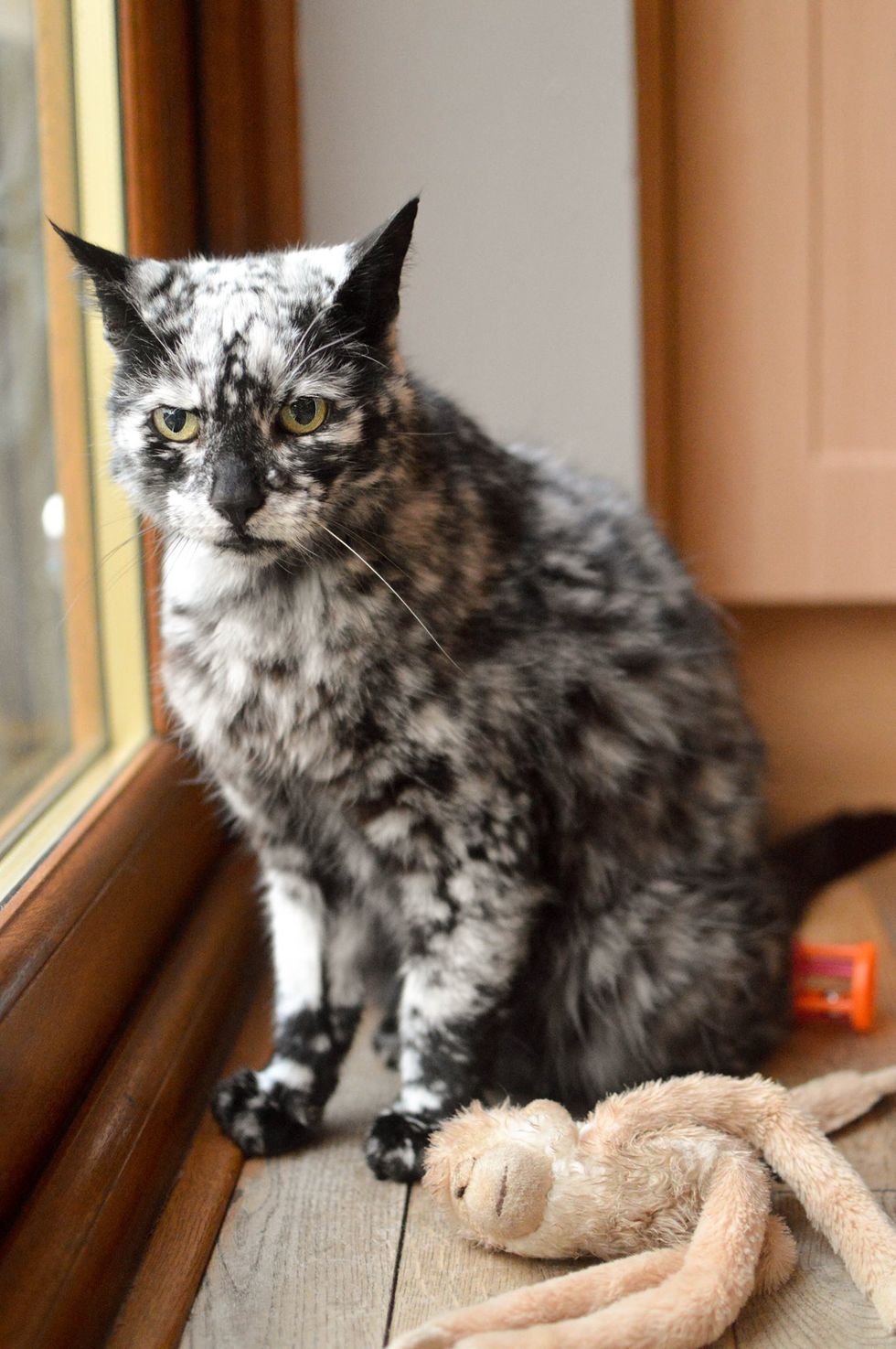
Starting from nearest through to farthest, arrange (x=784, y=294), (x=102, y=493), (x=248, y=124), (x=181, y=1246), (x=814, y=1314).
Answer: (x=814, y=1314) < (x=181, y=1246) < (x=102, y=493) < (x=248, y=124) < (x=784, y=294)

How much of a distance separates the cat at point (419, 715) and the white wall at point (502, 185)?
1.28 feet

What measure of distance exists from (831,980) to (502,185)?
1110mm

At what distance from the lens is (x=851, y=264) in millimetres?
1795

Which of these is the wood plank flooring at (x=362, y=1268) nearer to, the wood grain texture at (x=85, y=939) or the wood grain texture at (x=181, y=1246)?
the wood grain texture at (x=181, y=1246)

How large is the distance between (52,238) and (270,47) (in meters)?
0.51

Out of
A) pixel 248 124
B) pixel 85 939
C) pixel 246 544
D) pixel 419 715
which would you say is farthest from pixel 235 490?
pixel 248 124

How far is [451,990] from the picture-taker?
47.3 inches

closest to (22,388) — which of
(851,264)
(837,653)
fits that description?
→ (851,264)

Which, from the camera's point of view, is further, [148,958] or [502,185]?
[502,185]

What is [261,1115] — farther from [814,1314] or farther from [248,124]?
[248,124]

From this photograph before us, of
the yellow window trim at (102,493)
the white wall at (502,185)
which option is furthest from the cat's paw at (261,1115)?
the white wall at (502,185)

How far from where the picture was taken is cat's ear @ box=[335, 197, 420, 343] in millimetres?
1056

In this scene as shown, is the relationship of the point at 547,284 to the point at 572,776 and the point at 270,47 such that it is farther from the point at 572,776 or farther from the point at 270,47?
the point at 572,776

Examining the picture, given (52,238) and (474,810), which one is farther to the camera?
(52,238)
